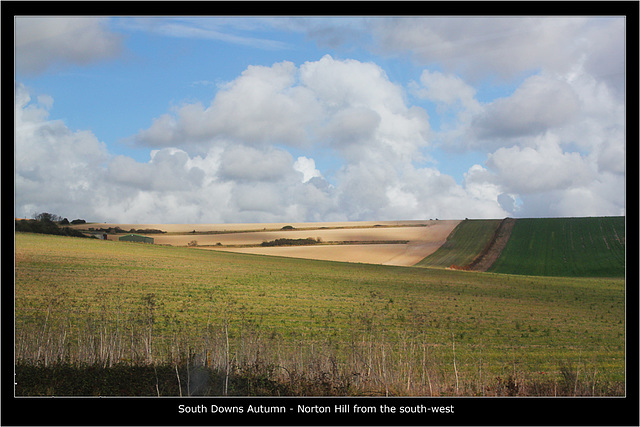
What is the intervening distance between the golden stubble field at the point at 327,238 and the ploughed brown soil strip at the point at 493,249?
4.72 meters

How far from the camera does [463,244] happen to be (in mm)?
57750

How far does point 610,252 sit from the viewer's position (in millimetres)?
52188

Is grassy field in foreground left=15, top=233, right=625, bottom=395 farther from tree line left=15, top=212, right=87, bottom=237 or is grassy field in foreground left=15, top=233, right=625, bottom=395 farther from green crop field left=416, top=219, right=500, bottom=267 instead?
green crop field left=416, top=219, right=500, bottom=267

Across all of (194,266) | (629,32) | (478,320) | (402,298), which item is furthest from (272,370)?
(194,266)

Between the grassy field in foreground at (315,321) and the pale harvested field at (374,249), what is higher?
the pale harvested field at (374,249)

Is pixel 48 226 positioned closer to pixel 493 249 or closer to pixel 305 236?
pixel 305 236

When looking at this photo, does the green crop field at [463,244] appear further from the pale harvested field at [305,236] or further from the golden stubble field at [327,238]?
the pale harvested field at [305,236]

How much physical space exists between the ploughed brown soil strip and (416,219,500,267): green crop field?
1.59ft

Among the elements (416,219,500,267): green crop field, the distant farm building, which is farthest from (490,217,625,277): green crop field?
the distant farm building

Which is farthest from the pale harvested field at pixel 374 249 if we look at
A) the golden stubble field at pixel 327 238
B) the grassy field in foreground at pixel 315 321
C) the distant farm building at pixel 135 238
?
the distant farm building at pixel 135 238

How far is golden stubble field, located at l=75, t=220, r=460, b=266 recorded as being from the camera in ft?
166

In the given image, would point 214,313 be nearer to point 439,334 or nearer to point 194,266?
point 439,334

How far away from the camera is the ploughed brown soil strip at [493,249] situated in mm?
50844

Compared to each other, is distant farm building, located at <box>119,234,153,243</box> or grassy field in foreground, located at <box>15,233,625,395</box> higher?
distant farm building, located at <box>119,234,153,243</box>
